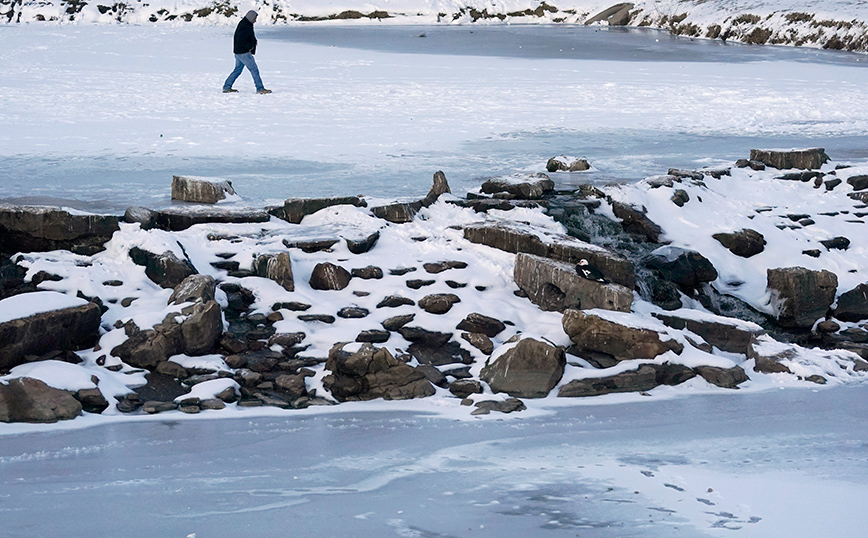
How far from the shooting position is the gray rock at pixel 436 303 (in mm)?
6176

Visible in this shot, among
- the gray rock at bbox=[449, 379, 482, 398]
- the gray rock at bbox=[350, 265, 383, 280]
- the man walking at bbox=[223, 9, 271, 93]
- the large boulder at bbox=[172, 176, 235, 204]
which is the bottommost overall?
the gray rock at bbox=[449, 379, 482, 398]

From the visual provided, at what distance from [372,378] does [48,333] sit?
1.99 meters

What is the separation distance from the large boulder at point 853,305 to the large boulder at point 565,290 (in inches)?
85.8

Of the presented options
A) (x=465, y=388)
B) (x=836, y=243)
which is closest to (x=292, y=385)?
(x=465, y=388)

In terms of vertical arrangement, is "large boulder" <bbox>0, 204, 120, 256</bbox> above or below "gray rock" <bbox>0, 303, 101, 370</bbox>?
above

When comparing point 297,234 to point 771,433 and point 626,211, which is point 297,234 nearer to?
point 626,211

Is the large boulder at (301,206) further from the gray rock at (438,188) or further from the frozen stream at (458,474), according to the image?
the frozen stream at (458,474)

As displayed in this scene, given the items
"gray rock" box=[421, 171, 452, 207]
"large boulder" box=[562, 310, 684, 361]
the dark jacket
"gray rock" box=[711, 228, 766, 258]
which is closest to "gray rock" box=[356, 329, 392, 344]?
"large boulder" box=[562, 310, 684, 361]

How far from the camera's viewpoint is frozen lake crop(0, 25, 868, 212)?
28.3 ft

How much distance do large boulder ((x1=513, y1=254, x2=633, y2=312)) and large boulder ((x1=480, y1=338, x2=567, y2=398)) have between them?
975 mm

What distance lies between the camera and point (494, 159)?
31.1ft

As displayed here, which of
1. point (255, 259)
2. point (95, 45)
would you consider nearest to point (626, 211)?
point (255, 259)

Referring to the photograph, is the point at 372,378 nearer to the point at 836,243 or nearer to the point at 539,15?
the point at 836,243

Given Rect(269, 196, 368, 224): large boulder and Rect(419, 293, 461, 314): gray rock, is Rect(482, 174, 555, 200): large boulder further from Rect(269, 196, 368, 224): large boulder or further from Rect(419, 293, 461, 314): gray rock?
Rect(419, 293, 461, 314): gray rock
